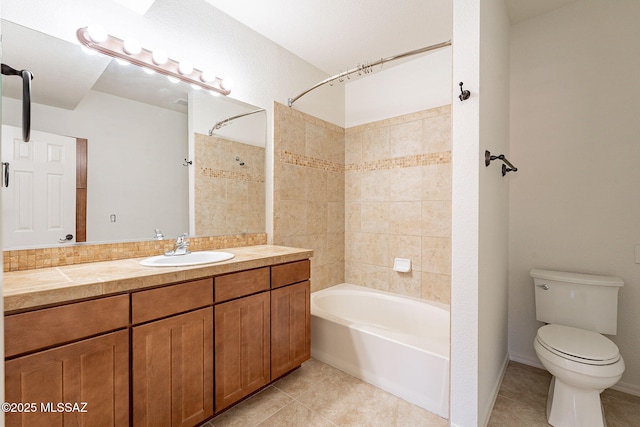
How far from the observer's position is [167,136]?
6.40 ft

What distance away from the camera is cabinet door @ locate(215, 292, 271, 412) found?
5.20ft

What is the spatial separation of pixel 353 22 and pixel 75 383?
8.58ft

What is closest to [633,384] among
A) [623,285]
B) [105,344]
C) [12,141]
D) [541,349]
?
[623,285]

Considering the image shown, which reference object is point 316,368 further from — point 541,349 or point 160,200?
point 160,200

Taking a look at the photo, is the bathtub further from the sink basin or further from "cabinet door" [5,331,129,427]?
"cabinet door" [5,331,129,427]

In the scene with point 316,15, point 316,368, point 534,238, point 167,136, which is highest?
point 316,15

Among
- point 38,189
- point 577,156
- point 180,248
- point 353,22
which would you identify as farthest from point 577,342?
point 38,189

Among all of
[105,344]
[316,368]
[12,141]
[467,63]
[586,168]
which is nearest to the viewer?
[105,344]

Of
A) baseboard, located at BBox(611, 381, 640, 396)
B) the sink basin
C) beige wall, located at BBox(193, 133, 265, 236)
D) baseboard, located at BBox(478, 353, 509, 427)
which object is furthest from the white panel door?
baseboard, located at BBox(611, 381, 640, 396)

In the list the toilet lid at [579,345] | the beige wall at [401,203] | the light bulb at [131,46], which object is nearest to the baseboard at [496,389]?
the toilet lid at [579,345]

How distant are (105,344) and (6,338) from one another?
30cm

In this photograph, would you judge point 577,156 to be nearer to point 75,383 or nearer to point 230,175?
point 230,175

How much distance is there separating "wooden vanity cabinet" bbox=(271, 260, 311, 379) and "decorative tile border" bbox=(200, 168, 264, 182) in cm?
82

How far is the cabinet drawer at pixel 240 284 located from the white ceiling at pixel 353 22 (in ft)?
5.91
